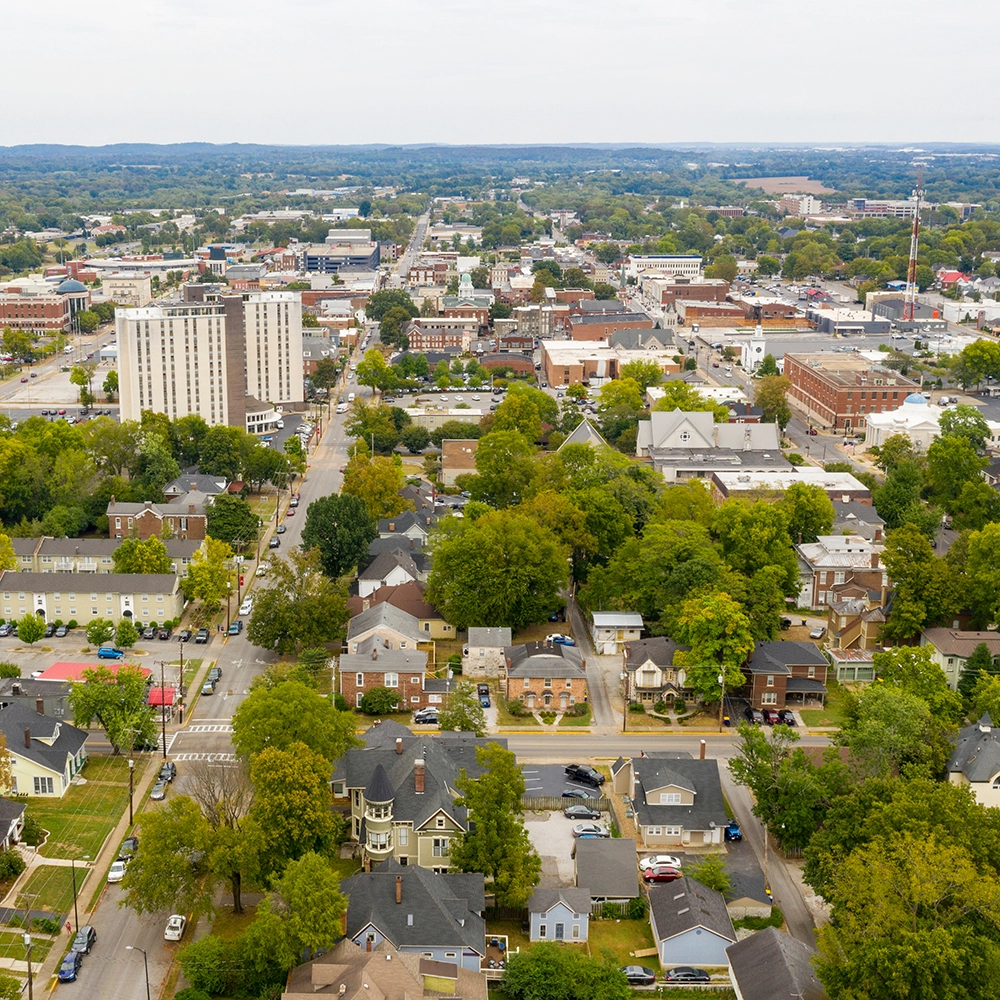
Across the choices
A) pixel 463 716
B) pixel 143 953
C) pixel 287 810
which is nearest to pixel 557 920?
pixel 287 810

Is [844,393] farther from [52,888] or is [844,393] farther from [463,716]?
[52,888]

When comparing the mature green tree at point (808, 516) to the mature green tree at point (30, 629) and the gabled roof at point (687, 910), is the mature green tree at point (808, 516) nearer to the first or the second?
the gabled roof at point (687, 910)

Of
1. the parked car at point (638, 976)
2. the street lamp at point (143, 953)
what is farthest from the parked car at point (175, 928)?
the parked car at point (638, 976)

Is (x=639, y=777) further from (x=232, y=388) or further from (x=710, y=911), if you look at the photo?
(x=232, y=388)

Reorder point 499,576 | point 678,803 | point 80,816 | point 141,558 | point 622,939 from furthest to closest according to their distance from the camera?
point 141,558 → point 499,576 → point 80,816 → point 678,803 → point 622,939

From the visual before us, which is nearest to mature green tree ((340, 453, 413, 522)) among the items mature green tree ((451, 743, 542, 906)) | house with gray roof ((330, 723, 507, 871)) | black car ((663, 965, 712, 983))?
house with gray roof ((330, 723, 507, 871))

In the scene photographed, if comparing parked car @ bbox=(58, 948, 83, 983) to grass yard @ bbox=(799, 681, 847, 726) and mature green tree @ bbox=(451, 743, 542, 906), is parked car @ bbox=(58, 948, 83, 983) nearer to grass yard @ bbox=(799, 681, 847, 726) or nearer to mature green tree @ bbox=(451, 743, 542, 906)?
mature green tree @ bbox=(451, 743, 542, 906)
